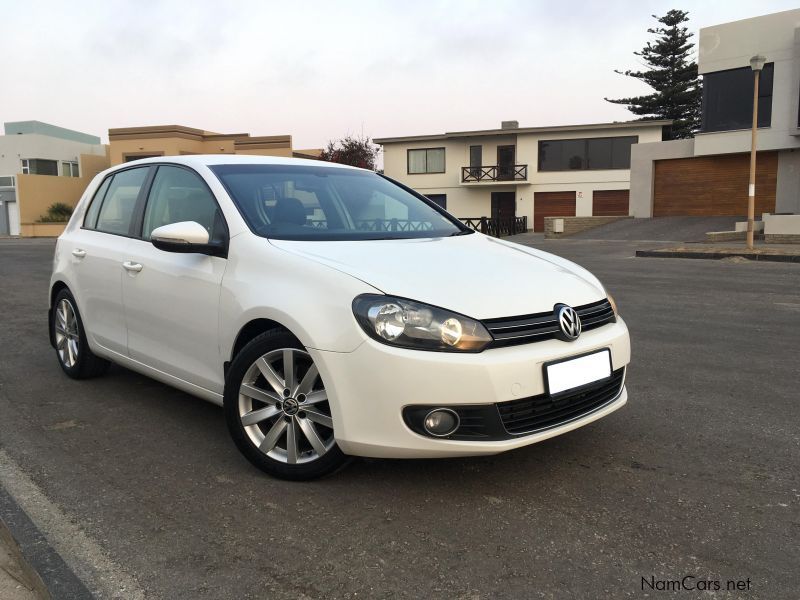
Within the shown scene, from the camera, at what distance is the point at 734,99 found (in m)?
27.7

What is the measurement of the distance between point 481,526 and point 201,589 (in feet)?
3.55

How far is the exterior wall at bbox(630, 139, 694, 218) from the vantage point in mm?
31047

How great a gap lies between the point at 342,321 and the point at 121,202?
254cm

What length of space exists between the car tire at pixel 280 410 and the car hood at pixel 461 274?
475mm

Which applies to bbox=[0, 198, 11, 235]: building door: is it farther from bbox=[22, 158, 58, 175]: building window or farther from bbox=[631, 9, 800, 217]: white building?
bbox=[631, 9, 800, 217]: white building

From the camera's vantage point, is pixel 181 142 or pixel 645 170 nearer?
pixel 645 170

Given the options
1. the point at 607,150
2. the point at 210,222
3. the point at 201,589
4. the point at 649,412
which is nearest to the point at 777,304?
the point at 649,412

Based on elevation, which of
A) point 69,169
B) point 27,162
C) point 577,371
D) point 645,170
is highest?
point 27,162

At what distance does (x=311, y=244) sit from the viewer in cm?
335

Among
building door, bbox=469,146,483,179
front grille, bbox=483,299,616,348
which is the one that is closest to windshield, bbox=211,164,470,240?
front grille, bbox=483,299,616,348

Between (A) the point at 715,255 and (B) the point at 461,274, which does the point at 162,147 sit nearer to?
(A) the point at 715,255

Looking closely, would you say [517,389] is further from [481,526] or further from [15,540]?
[15,540]

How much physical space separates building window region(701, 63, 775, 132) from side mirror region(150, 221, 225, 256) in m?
28.8

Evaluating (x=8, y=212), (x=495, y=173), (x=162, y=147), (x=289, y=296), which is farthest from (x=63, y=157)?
(x=289, y=296)
